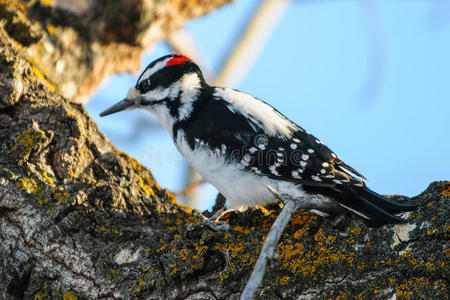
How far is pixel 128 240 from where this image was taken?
279cm

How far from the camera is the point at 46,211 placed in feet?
8.89

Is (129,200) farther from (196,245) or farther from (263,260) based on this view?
(263,260)

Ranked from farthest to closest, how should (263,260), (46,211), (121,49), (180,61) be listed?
→ (121,49) → (180,61) → (46,211) → (263,260)

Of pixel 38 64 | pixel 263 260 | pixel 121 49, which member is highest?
pixel 121 49

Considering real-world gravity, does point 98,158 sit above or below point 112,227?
above

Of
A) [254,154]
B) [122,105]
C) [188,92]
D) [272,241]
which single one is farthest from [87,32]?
[272,241]

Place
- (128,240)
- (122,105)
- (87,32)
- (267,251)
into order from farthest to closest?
(87,32) → (122,105) → (128,240) → (267,251)

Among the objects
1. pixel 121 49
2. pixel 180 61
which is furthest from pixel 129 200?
pixel 121 49

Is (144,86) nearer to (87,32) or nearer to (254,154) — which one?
(87,32)

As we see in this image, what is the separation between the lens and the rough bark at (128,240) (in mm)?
2393

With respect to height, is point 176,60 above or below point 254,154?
above

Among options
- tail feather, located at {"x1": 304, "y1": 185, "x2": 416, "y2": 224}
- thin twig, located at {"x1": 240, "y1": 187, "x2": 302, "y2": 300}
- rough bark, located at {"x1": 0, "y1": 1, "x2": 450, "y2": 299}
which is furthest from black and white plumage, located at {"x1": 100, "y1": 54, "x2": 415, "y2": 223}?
thin twig, located at {"x1": 240, "y1": 187, "x2": 302, "y2": 300}

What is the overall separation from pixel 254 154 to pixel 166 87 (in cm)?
88

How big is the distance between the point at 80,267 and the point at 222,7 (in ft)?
9.57
